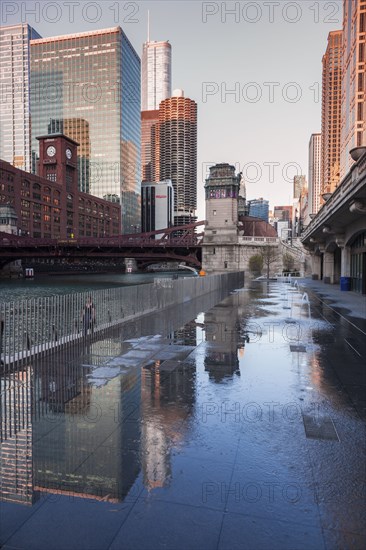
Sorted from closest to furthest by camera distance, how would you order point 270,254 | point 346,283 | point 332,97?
point 346,283 → point 270,254 → point 332,97

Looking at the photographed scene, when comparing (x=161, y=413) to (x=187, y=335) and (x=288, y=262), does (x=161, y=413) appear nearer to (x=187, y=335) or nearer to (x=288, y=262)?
(x=187, y=335)

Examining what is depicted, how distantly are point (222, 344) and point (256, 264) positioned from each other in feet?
203

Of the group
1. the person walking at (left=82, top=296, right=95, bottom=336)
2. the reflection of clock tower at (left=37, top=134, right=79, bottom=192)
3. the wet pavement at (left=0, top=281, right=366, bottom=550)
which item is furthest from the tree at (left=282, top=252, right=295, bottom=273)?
the reflection of clock tower at (left=37, top=134, right=79, bottom=192)

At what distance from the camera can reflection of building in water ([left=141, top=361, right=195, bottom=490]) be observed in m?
4.85

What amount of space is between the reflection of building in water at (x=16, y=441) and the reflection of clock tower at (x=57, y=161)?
146 meters

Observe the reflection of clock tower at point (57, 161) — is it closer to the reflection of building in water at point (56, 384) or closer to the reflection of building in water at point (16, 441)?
the reflection of building in water at point (56, 384)

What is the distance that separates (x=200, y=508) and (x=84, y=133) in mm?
212788

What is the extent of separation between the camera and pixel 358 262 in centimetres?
3192

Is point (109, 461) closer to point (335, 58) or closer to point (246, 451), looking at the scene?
point (246, 451)

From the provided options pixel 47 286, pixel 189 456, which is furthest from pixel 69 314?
pixel 47 286

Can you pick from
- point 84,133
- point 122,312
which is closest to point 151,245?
point 122,312

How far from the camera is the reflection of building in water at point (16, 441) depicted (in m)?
4.40

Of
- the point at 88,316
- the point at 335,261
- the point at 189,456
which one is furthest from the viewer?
the point at 335,261

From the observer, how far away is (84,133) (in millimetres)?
197625
